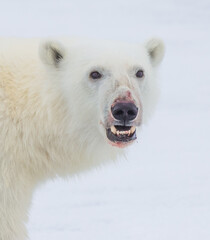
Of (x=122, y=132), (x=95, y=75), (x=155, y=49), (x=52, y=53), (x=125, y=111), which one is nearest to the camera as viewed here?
(x=125, y=111)

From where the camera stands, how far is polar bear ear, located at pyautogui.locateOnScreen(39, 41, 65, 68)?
4.03 meters

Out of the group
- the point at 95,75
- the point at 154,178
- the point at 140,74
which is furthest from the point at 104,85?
the point at 154,178

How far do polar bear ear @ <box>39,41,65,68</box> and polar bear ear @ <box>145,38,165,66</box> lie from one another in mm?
617

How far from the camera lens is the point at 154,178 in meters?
6.80

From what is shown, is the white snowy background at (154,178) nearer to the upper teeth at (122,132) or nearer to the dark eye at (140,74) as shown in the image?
the dark eye at (140,74)

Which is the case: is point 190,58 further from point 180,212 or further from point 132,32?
point 180,212

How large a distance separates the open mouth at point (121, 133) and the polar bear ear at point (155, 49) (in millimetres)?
715

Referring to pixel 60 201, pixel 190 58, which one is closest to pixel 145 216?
pixel 60 201

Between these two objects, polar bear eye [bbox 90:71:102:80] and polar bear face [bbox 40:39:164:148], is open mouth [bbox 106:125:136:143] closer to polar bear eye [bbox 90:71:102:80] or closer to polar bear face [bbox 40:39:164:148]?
polar bear face [bbox 40:39:164:148]

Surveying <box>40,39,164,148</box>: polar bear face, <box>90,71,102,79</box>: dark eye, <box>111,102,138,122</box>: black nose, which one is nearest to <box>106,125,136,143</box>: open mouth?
<box>40,39,164,148</box>: polar bear face

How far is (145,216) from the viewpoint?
19.2 feet

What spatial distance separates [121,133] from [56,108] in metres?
0.52

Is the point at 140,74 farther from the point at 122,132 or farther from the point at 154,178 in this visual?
the point at 154,178

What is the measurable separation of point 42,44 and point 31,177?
877 mm
